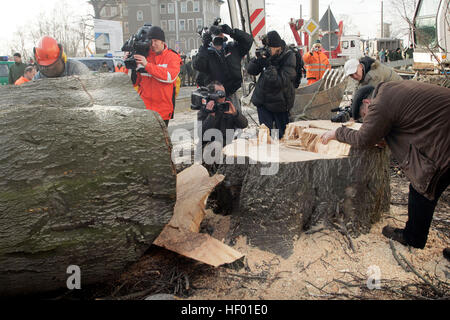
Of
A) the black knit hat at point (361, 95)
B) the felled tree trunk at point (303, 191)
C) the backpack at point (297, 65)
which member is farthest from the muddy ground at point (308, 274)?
the backpack at point (297, 65)

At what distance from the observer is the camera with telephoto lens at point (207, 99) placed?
3.94 metres

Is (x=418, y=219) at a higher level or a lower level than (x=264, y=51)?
lower

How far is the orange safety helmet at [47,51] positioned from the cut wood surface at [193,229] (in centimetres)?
191

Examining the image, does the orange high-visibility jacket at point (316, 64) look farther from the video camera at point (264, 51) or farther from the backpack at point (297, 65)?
the video camera at point (264, 51)

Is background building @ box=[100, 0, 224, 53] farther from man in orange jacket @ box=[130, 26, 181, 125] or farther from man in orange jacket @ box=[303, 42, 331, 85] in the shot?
man in orange jacket @ box=[130, 26, 181, 125]

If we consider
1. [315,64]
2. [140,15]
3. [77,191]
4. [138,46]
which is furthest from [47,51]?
[140,15]

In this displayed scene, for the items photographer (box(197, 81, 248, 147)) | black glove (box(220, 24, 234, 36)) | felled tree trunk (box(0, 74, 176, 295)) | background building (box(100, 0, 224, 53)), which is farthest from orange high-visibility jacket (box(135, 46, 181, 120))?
background building (box(100, 0, 224, 53))

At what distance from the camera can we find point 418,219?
272 centimetres

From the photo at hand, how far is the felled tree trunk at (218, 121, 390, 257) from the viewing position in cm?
287

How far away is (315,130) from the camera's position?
11.8ft

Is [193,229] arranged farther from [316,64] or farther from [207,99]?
[316,64]

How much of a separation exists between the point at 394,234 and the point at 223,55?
9.17 ft

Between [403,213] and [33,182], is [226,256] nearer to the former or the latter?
[33,182]

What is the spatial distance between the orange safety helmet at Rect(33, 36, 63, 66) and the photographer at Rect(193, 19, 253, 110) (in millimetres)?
1513
